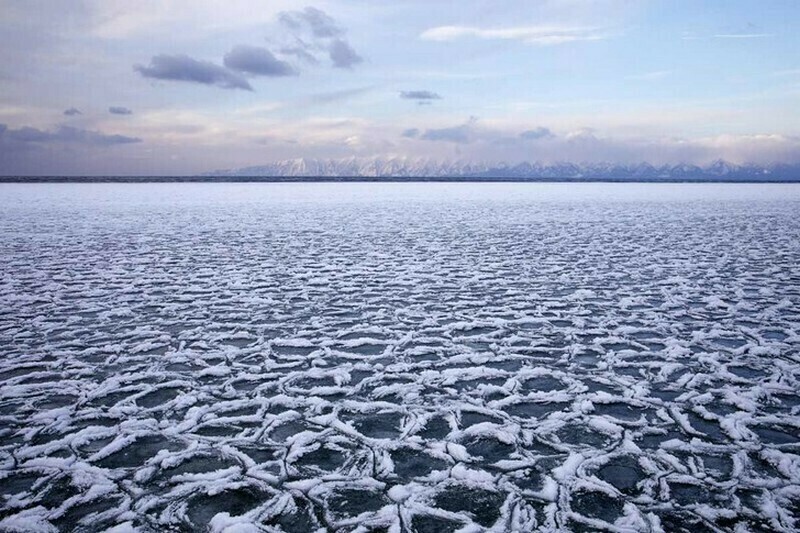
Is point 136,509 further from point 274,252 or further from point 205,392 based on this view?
point 274,252

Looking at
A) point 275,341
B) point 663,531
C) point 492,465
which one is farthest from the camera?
point 275,341

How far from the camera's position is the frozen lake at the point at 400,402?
→ 3.13 m

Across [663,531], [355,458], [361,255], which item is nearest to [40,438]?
[355,458]

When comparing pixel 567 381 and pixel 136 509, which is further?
pixel 567 381

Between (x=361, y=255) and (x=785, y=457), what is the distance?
10387 millimetres

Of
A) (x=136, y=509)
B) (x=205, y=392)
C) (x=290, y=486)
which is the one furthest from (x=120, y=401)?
(x=290, y=486)

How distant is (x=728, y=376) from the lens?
5117 millimetres

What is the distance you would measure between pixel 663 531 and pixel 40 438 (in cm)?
415

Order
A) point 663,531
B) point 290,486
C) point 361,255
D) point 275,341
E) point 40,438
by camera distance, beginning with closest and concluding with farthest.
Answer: point 663,531, point 290,486, point 40,438, point 275,341, point 361,255

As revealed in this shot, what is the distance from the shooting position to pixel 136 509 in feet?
10.1

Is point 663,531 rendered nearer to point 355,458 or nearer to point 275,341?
point 355,458

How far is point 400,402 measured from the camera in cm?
461

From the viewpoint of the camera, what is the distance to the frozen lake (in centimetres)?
313

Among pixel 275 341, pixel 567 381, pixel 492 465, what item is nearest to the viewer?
pixel 492 465
